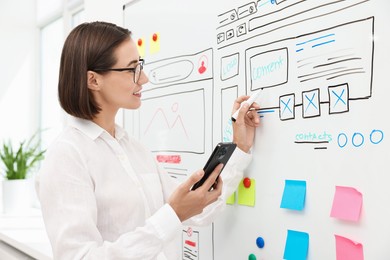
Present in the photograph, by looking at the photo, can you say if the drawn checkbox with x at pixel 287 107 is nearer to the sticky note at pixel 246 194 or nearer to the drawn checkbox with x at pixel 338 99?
the drawn checkbox with x at pixel 338 99

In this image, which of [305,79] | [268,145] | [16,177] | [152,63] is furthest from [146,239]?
[16,177]

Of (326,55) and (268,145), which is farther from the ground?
(326,55)

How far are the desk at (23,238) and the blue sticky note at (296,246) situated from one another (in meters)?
1.07

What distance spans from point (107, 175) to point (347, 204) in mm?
577

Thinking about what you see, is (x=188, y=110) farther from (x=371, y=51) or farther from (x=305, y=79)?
(x=371, y=51)

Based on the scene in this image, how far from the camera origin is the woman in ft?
2.97

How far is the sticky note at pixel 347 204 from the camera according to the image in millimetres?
890

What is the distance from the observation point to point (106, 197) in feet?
3.30

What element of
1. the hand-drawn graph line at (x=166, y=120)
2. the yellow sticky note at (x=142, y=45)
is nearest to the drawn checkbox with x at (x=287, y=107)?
the hand-drawn graph line at (x=166, y=120)

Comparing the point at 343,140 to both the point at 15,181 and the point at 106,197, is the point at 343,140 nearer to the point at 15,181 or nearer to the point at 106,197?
the point at 106,197

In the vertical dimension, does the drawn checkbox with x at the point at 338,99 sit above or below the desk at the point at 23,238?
above

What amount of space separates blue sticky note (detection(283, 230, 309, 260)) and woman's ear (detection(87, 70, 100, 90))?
0.62 m

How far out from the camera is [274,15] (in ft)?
3.60

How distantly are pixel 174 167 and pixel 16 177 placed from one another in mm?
1736
